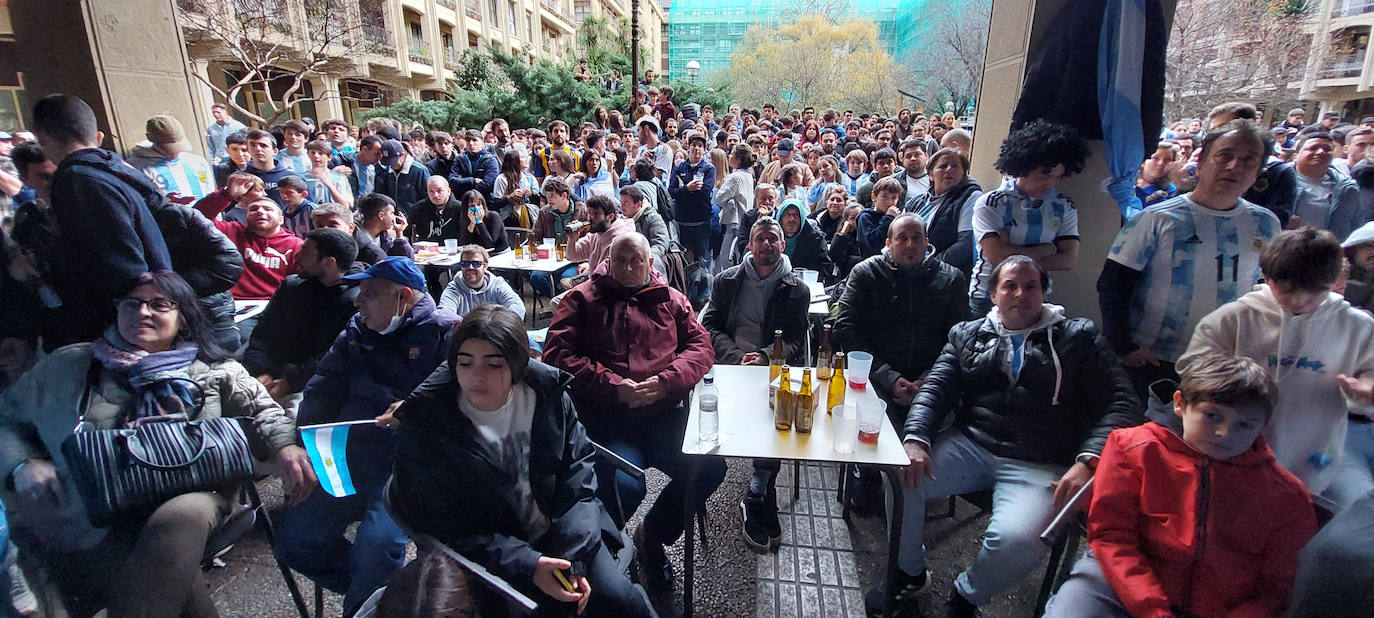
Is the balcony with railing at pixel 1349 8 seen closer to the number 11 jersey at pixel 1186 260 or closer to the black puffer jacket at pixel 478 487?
the number 11 jersey at pixel 1186 260

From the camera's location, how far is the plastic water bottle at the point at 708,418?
227 cm

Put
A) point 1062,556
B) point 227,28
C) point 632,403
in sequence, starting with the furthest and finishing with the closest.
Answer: point 227,28, point 632,403, point 1062,556

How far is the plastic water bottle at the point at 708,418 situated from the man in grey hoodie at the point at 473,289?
6.92 ft

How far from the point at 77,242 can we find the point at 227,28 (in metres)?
Result: 15.1

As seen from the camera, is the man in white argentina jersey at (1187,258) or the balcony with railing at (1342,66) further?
the balcony with railing at (1342,66)

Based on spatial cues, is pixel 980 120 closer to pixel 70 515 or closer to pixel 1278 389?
pixel 1278 389

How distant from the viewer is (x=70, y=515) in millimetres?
1995

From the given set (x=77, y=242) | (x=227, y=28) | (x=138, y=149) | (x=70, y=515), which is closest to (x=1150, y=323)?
(x=70, y=515)

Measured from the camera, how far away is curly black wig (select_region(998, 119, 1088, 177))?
9.28 ft

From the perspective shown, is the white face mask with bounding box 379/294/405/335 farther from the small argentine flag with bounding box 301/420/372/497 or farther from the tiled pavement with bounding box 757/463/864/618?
the tiled pavement with bounding box 757/463/864/618

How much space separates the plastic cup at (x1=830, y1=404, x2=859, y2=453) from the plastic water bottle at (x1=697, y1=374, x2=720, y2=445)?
487mm

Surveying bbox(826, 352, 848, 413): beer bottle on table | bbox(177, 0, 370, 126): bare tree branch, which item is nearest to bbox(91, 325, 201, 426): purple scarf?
bbox(826, 352, 848, 413): beer bottle on table

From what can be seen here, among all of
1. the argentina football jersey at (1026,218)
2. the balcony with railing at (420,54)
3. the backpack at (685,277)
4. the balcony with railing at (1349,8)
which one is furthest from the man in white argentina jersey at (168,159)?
the balcony with railing at (1349,8)

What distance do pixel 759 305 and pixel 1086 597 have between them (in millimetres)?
2152
